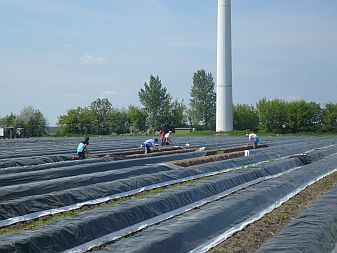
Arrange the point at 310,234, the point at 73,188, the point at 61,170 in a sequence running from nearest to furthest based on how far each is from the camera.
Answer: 1. the point at 310,234
2. the point at 73,188
3. the point at 61,170

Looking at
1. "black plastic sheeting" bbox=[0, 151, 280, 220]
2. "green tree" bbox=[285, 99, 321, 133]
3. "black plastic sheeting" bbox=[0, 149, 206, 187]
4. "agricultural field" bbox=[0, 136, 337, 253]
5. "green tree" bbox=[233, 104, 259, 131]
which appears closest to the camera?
"agricultural field" bbox=[0, 136, 337, 253]

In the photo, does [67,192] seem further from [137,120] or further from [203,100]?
[203,100]

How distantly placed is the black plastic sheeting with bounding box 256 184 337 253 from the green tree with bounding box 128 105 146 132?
5799 cm

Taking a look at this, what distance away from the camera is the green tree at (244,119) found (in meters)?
66.9

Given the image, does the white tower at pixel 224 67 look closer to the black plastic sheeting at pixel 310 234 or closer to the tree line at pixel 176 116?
the tree line at pixel 176 116

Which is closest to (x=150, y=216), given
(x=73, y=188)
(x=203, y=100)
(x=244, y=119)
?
(x=73, y=188)

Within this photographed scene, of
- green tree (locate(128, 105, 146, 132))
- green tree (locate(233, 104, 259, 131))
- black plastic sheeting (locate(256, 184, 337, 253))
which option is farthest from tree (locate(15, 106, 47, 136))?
black plastic sheeting (locate(256, 184, 337, 253))

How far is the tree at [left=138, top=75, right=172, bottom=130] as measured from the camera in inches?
2618

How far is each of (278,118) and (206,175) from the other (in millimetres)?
50283

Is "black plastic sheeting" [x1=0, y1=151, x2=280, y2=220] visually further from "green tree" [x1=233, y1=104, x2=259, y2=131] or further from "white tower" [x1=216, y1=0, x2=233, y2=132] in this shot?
"green tree" [x1=233, y1=104, x2=259, y2=131]

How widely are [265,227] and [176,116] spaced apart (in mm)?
60184

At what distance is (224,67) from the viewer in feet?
155

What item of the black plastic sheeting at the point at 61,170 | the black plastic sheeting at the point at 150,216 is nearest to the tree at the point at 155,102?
the black plastic sheeting at the point at 61,170

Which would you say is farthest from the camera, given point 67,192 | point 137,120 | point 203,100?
point 203,100
